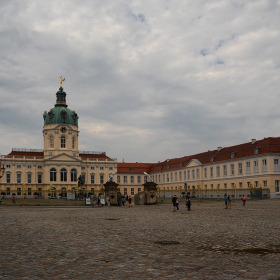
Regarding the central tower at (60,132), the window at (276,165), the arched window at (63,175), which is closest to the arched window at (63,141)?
the central tower at (60,132)

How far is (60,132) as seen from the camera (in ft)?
339

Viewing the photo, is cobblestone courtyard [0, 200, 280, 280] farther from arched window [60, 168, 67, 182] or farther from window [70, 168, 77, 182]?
window [70, 168, 77, 182]

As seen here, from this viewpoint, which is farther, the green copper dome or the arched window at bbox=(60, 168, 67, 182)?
the green copper dome

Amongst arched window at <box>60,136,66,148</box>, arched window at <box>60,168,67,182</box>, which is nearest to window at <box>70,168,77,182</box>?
arched window at <box>60,168,67,182</box>

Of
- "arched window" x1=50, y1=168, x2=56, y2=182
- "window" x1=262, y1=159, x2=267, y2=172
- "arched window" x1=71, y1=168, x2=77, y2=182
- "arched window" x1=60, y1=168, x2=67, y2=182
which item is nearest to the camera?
"window" x1=262, y1=159, x2=267, y2=172

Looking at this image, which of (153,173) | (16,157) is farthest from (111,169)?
(16,157)

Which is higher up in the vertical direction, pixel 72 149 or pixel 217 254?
pixel 72 149

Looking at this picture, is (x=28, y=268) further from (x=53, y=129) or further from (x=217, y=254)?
(x=53, y=129)

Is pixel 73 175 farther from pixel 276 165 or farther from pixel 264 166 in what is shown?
pixel 276 165

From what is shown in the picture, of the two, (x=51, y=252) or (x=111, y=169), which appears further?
(x=111, y=169)

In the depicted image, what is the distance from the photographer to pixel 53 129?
339ft

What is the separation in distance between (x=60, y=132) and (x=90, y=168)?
13.0m

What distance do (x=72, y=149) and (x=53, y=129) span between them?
705cm

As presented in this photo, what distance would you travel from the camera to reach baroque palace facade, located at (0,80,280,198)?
7869 cm
